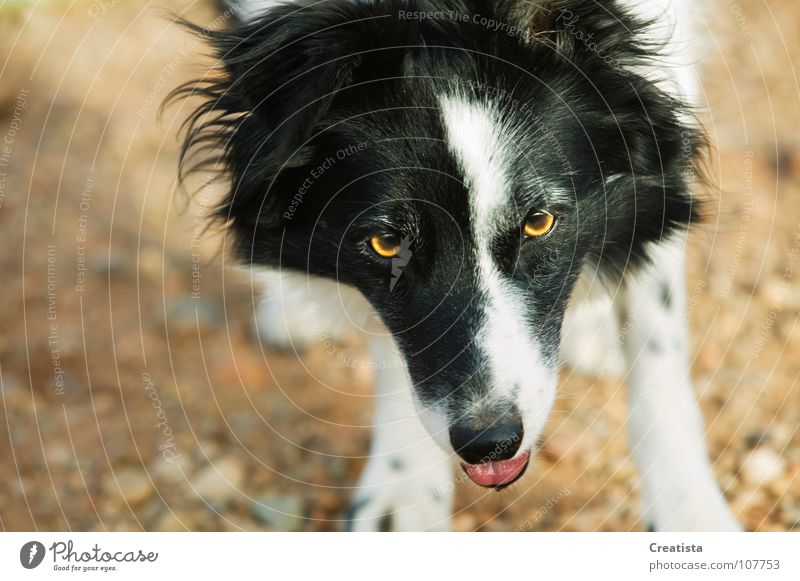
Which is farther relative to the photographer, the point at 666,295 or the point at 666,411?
the point at 666,295

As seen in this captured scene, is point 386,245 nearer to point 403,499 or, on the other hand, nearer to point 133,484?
point 403,499

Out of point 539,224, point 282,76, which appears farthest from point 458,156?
point 282,76

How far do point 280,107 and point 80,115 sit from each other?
347 centimetres

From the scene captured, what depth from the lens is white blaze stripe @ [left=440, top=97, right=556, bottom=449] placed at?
100 inches

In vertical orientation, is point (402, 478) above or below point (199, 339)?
below

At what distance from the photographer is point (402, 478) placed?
132 inches

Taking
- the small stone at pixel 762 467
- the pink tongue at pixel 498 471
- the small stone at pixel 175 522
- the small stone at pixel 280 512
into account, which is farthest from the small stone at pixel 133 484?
the small stone at pixel 762 467

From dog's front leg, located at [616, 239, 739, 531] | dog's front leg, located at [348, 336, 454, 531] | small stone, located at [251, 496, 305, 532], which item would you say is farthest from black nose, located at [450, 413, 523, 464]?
small stone, located at [251, 496, 305, 532]

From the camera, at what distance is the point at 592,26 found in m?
2.74

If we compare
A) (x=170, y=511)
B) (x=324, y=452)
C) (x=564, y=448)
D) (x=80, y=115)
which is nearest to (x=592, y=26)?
(x=564, y=448)

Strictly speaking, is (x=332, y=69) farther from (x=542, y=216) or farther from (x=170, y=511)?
(x=170, y=511)

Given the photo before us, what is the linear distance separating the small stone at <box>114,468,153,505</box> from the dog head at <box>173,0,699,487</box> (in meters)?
1.53

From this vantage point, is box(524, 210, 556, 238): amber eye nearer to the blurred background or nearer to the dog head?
the dog head

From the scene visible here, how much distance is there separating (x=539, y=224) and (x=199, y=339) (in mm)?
2553
